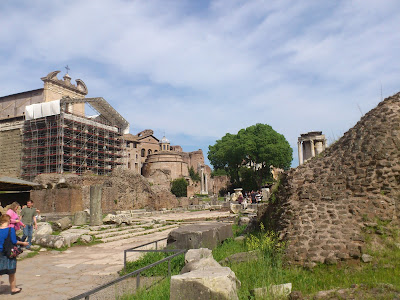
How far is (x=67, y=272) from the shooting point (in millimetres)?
7371

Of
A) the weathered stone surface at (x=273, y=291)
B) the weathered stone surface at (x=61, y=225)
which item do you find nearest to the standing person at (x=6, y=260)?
the weathered stone surface at (x=273, y=291)

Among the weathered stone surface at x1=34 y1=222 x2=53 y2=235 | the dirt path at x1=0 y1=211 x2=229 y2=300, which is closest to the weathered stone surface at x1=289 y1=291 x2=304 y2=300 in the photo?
the dirt path at x1=0 y1=211 x2=229 y2=300

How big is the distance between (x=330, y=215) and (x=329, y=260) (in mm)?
1100

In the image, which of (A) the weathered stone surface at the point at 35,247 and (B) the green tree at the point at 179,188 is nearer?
A: (A) the weathered stone surface at the point at 35,247

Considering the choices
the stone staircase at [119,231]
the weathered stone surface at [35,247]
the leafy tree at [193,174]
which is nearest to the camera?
the weathered stone surface at [35,247]

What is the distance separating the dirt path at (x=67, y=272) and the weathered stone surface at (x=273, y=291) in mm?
2284

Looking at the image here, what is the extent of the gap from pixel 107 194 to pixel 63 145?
15.2m

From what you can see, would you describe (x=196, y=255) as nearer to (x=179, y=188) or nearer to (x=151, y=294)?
(x=151, y=294)

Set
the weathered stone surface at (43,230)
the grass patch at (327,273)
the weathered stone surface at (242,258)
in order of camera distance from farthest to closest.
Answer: the weathered stone surface at (43,230) < the weathered stone surface at (242,258) < the grass patch at (327,273)

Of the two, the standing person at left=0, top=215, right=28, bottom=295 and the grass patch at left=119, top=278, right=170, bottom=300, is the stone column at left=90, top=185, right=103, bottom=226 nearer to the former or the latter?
the standing person at left=0, top=215, right=28, bottom=295

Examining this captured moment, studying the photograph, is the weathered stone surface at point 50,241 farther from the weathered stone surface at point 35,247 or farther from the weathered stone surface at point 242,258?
the weathered stone surface at point 242,258

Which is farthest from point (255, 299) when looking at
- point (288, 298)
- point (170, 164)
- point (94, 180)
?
point (170, 164)

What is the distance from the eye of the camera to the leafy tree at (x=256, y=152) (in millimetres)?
45094

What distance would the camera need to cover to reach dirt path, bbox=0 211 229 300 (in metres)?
5.75
